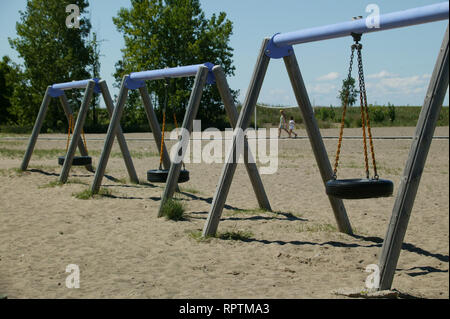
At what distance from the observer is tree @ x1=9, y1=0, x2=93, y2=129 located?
33.9 meters

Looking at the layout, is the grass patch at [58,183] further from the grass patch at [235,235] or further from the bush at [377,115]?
the bush at [377,115]

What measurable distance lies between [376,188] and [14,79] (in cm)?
3564

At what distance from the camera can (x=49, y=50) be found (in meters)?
33.8

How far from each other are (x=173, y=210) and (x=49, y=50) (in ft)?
101

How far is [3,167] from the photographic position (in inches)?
472

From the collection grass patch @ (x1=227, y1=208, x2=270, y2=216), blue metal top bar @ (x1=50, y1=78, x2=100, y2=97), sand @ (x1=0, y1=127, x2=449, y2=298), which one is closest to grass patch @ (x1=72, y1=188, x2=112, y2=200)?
sand @ (x1=0, y1=127, x2=449, y2=298)

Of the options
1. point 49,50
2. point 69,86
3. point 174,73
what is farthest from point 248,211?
point 49,50

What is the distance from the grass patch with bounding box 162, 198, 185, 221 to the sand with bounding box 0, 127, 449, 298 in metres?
0.11

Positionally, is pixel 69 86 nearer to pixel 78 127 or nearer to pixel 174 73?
pixel 78 127

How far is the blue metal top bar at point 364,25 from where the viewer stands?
3652mm

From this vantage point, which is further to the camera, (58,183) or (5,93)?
(5,93)

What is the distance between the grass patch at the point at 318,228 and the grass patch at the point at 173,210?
1.62m
